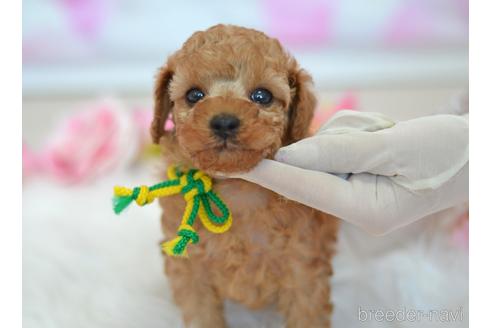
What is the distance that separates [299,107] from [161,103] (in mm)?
330

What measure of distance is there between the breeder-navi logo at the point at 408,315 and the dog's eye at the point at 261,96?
0.57m

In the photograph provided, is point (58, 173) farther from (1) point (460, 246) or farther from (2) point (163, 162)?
(1) point (460, 246)

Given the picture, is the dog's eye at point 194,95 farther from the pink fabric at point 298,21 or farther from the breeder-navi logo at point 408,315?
the pink fabric at point 298,21

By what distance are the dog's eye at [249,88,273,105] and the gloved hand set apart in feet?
0.51

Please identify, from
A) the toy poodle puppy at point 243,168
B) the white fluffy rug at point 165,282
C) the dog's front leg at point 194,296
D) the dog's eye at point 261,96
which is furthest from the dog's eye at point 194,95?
the white fluffy rug at point 165,282

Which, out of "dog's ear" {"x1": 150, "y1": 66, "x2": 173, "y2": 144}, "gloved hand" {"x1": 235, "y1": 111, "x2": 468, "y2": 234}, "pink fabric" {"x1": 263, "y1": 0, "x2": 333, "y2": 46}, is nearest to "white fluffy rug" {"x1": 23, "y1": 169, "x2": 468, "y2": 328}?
"gloved hand" {"x1": 235, "y1": 111, "x2": 468, "y2": 234}

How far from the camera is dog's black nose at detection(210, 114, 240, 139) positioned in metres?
1.01

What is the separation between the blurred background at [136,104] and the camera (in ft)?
4.78

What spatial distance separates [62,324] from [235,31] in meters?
0.84

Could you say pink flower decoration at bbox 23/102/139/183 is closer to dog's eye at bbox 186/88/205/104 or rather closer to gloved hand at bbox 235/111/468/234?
dog's eye at bbox 186/88/205/104

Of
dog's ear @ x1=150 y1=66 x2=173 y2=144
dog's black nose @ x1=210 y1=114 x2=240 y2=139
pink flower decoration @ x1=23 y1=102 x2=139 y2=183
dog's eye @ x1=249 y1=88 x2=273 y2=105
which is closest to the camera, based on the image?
dog's black nose @ x1=210 y1=114 x2=240 y2=139

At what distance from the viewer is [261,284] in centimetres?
127

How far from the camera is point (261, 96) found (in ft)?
3.84
